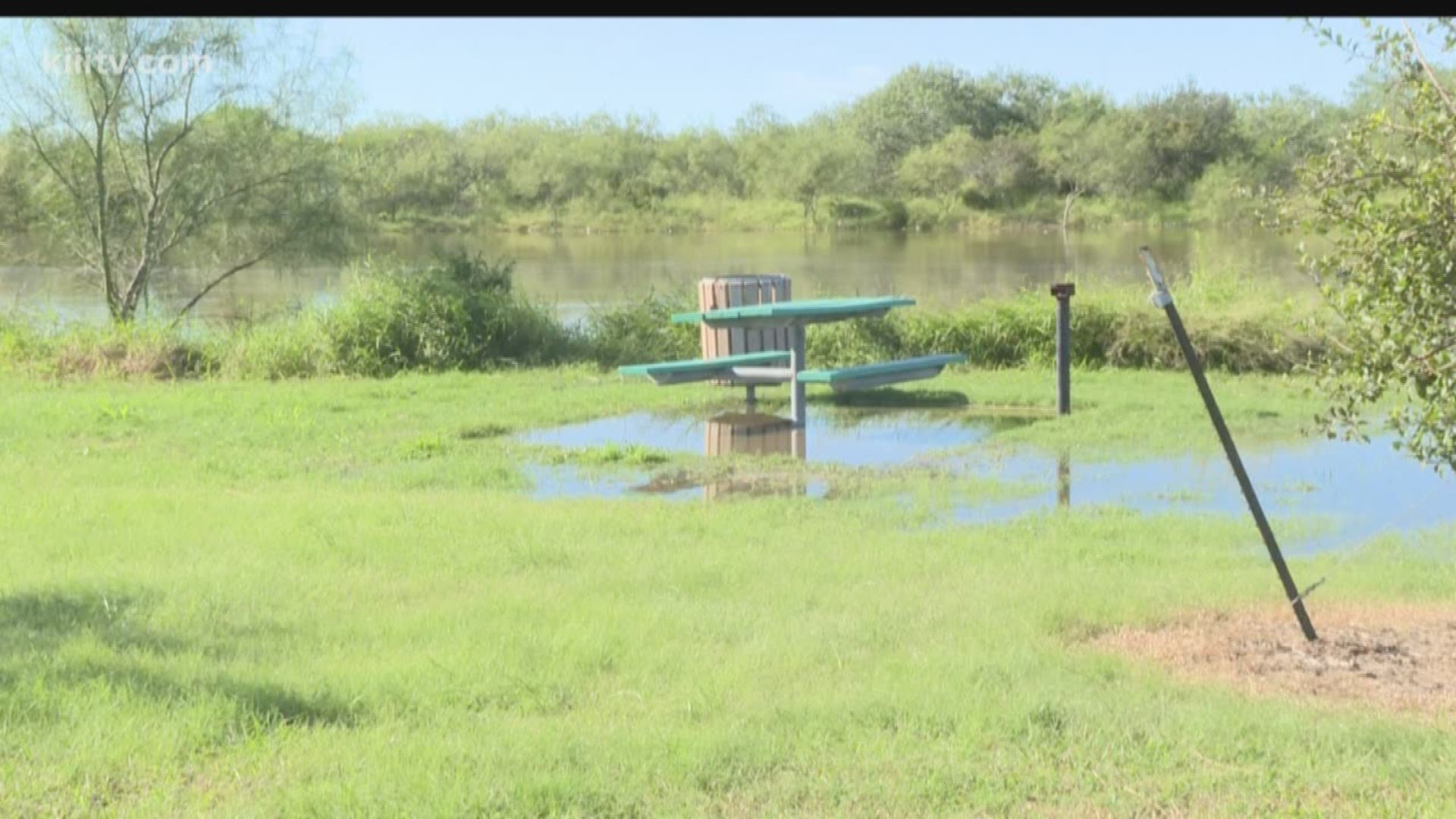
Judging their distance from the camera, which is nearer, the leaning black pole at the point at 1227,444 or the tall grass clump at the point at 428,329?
the leaning black pole at the point at 1227,444

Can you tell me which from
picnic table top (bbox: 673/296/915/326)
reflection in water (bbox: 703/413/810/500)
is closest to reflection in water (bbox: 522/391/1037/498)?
reflection in water (bbox: 703/413/810/500)

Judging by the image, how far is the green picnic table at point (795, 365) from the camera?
11.4 metres

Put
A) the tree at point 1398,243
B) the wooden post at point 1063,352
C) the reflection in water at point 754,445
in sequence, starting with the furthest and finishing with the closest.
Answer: the wooden post at point 1063,352 → the reflection in water at point 754,445 → the tree at point 1398,243

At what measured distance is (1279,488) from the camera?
28.1 ft

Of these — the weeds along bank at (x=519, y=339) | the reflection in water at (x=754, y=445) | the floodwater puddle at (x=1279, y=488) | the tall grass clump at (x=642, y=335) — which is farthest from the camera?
the tall grass clump at (x=642, y=335)

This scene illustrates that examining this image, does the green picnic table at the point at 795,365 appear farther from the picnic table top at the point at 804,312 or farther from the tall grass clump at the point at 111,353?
the tall grass clump at the point at 111,353

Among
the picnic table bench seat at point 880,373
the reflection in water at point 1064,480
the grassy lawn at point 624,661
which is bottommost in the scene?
the reflection in water at point 1064,480

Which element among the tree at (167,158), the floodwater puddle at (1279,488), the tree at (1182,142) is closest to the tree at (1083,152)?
the tree at (1182,142)

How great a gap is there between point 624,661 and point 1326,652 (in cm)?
227

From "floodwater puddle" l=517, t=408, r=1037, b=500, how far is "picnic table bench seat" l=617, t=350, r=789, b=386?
0.36 m

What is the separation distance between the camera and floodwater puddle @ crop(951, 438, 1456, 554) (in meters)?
7.57

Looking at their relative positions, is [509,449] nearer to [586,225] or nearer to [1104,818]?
[1104,818]

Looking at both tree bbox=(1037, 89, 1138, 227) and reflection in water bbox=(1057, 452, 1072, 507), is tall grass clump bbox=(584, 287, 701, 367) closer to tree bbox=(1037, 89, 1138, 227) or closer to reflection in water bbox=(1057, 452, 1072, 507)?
reflection in water bbox=(1057, 452, 1072, 507)

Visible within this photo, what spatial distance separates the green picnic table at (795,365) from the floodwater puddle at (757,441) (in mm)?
323
